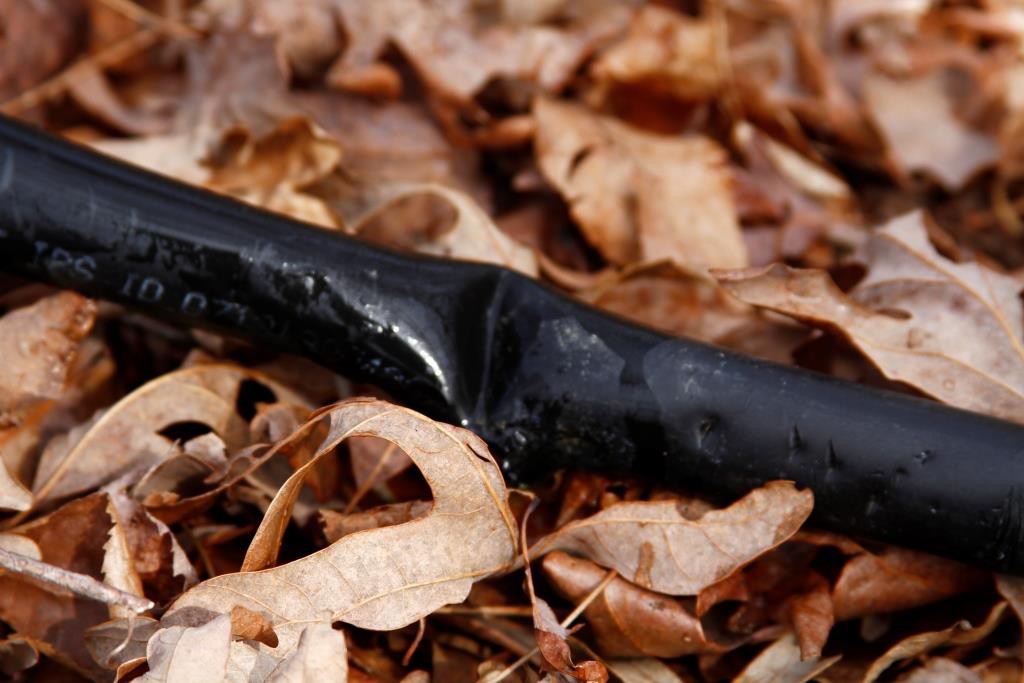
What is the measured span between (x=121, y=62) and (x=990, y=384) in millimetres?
2468

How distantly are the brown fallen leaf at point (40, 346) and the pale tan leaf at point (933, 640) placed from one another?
1.72 metres

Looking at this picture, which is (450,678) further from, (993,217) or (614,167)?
(993,217)

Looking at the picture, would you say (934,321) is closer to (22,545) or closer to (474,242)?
(474,242)

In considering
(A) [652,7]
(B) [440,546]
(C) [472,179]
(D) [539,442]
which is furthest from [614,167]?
(B) [440,546]

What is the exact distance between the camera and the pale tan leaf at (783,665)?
1.82 m

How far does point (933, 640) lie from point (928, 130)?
6.61ft

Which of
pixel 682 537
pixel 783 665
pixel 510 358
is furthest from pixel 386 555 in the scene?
pixel 783 665

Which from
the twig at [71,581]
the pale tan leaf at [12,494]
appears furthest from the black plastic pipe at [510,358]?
the twig at [71,581]

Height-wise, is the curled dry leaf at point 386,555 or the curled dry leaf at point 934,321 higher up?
the curled dry leaf at point 934,321

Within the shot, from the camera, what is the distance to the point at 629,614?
181 centimetres

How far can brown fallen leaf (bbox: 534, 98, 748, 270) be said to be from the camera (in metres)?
2.56

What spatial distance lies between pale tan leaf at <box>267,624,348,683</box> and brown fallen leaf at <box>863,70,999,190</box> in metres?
2.57

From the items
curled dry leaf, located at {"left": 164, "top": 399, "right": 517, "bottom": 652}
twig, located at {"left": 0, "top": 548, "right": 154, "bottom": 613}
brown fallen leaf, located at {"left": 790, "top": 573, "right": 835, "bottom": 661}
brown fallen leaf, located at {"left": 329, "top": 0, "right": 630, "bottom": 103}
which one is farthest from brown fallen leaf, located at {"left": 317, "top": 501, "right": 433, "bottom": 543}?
brown fallen leaf, located at {"left": 329, "top": 0, "right": 630, "bottom": 103}

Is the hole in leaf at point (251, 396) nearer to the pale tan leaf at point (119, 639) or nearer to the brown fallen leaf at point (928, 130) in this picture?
the pale tan leaf at point (119, 639)
